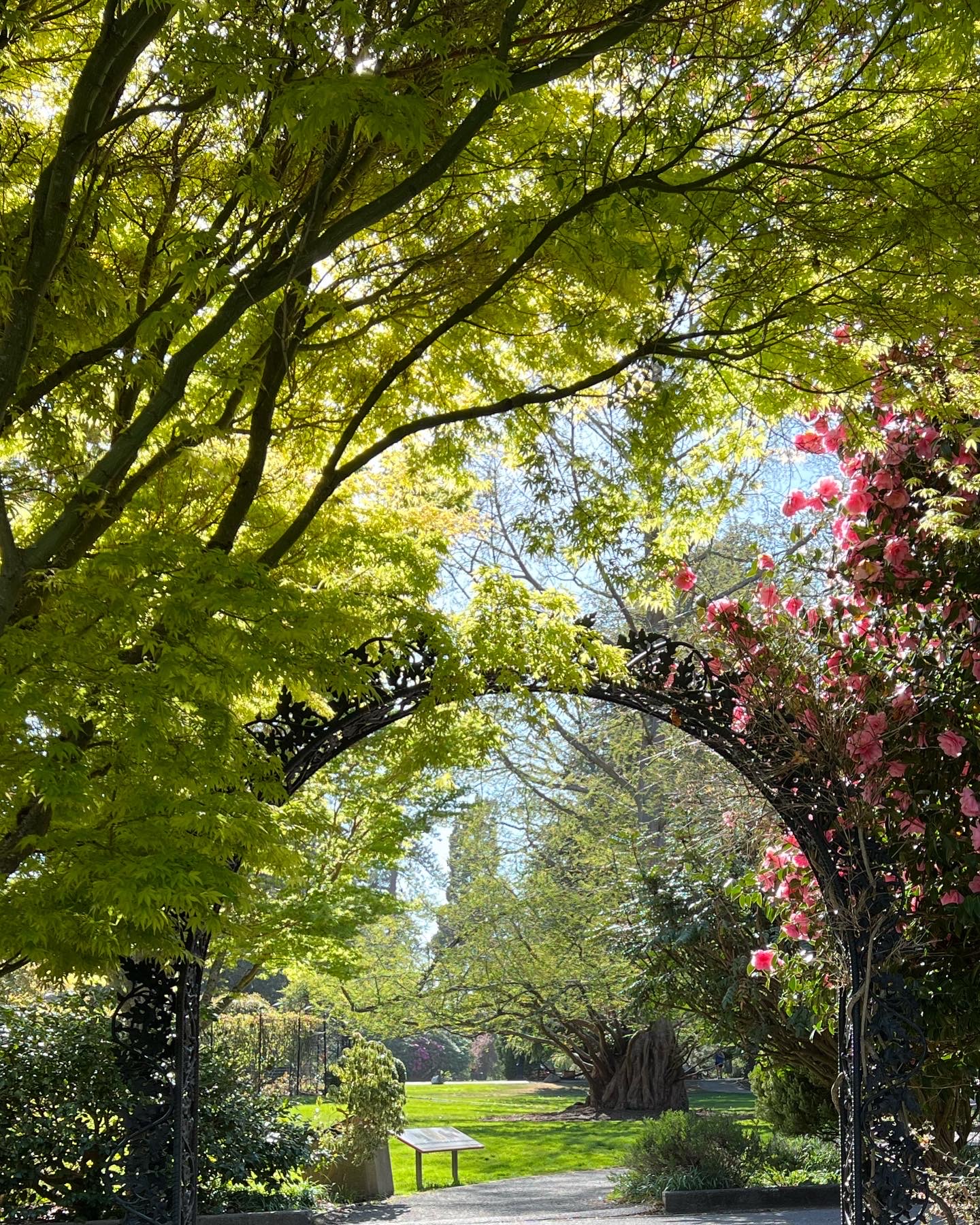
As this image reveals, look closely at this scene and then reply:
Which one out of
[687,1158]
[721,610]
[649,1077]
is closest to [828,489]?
[721,610]

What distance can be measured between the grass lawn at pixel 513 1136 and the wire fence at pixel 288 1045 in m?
0.74

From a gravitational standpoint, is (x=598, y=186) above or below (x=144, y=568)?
above

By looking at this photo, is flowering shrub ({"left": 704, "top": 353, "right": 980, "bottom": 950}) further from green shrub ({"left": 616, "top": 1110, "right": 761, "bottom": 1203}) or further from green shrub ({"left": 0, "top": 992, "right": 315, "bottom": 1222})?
green shrub ({"left": 0, "top": 992, "right": 315, "bottom": 1222})

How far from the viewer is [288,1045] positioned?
18922mm

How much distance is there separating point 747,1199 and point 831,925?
4.16 meters

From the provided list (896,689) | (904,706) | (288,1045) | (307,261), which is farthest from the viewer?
(288,1045)

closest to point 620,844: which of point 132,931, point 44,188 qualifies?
point 132,931

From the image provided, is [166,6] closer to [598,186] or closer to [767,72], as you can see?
[598,186]

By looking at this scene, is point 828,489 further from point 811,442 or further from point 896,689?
point 896,689

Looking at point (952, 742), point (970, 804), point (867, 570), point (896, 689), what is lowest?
point (970, 804)

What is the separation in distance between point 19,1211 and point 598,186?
23.2 ft

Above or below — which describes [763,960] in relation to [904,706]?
below

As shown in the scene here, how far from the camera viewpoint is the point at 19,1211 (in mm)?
7355

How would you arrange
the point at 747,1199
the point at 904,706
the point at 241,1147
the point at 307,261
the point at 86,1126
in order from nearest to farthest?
the point at 307,261, the point at 904,706, the point at 86,1126, the point at 241,1147, the point at 747,1199
